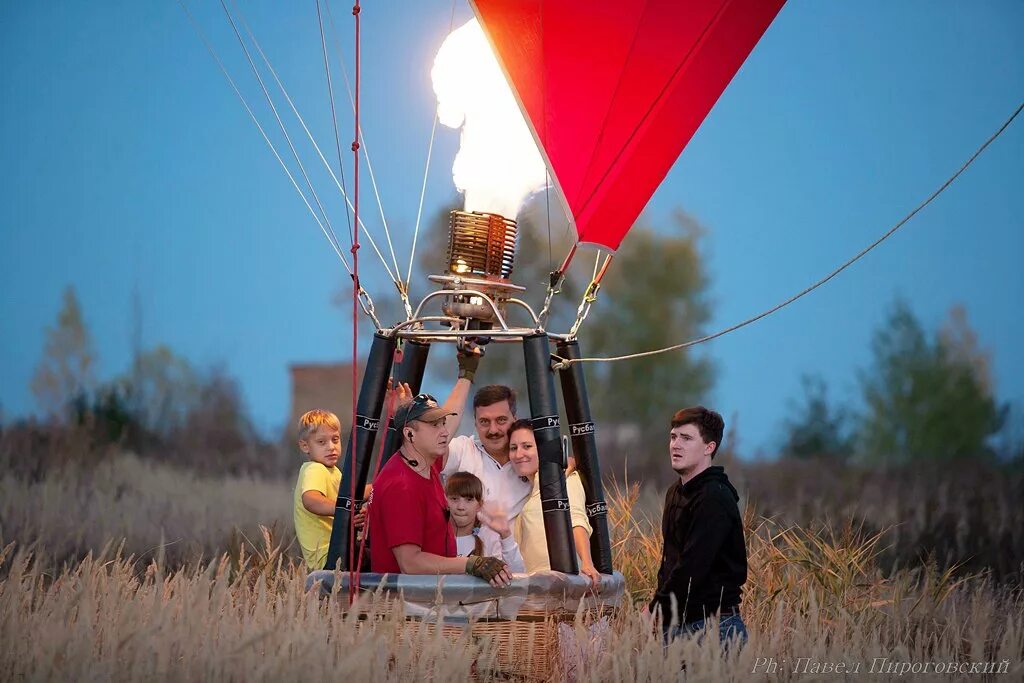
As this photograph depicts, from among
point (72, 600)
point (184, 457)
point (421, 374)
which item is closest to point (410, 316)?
point (421, 374)

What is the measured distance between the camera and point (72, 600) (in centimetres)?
505

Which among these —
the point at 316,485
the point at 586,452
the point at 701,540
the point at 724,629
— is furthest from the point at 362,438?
the point at 724,629

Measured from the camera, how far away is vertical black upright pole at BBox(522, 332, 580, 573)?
496 centimetres

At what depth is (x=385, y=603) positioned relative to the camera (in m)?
4.64

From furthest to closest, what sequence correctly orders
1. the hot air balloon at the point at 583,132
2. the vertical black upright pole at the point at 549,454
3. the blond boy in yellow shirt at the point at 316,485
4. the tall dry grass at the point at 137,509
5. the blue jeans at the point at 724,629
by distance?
the tall dry grass at the point at 137,509, the blond boy in yellow shirt at the point at 316,485, the hot air balloon at the point at 583,132, the blue jeans at the point at 724,629, the vertical black upright pole at the point at 549,454

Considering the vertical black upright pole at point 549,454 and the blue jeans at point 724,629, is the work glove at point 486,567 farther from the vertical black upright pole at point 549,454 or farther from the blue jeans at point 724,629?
the blue jeans at point 724,629

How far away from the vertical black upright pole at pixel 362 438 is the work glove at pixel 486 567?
56 cm

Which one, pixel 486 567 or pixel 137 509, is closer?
pixel 486 567

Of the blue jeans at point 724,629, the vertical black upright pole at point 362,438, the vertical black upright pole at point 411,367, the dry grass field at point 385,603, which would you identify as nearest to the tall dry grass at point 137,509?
the dry grass field at point 385,603

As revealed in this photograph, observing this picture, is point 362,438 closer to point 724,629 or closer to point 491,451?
point 491,451

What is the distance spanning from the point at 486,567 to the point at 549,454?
1.83ft

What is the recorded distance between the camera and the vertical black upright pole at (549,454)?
4.96 meters

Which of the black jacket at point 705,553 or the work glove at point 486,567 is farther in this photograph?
the black jacket at point 705,553

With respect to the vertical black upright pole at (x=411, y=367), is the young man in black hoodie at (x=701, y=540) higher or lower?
lower
